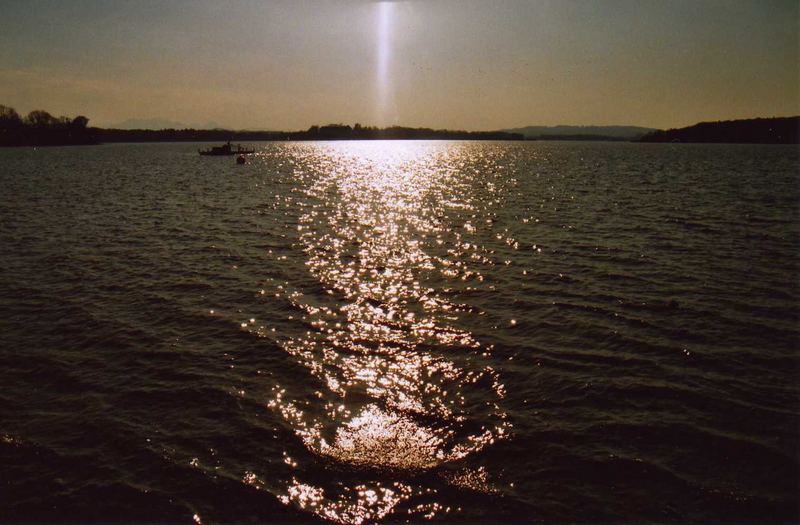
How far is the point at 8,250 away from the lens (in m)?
28.9

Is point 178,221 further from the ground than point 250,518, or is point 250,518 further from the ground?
point 178,221

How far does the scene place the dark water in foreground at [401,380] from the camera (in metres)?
9.55

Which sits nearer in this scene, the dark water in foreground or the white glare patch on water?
the dark water in foreground

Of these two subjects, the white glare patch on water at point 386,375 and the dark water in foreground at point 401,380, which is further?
the white glare patch on water at point 386,375

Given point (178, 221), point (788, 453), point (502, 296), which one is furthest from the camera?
point (178, 221)

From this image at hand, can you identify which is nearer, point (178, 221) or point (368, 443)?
point (368, 443)

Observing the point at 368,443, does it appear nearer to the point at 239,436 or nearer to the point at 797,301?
the point at 239,436

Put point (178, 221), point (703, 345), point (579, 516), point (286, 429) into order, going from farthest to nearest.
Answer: point (178, 221) → point (703, 345) → point (286, 429) → point (579, 516)

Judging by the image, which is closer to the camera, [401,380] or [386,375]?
[401,380]

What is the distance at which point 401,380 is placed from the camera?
13805 millimetres

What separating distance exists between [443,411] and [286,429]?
3.89m

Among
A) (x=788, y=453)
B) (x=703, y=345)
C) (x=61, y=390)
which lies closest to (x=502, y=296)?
(x=703, y=345)

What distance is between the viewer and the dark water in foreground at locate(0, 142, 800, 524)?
31.3 feet

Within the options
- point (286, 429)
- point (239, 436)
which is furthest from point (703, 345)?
point (239, 436)
